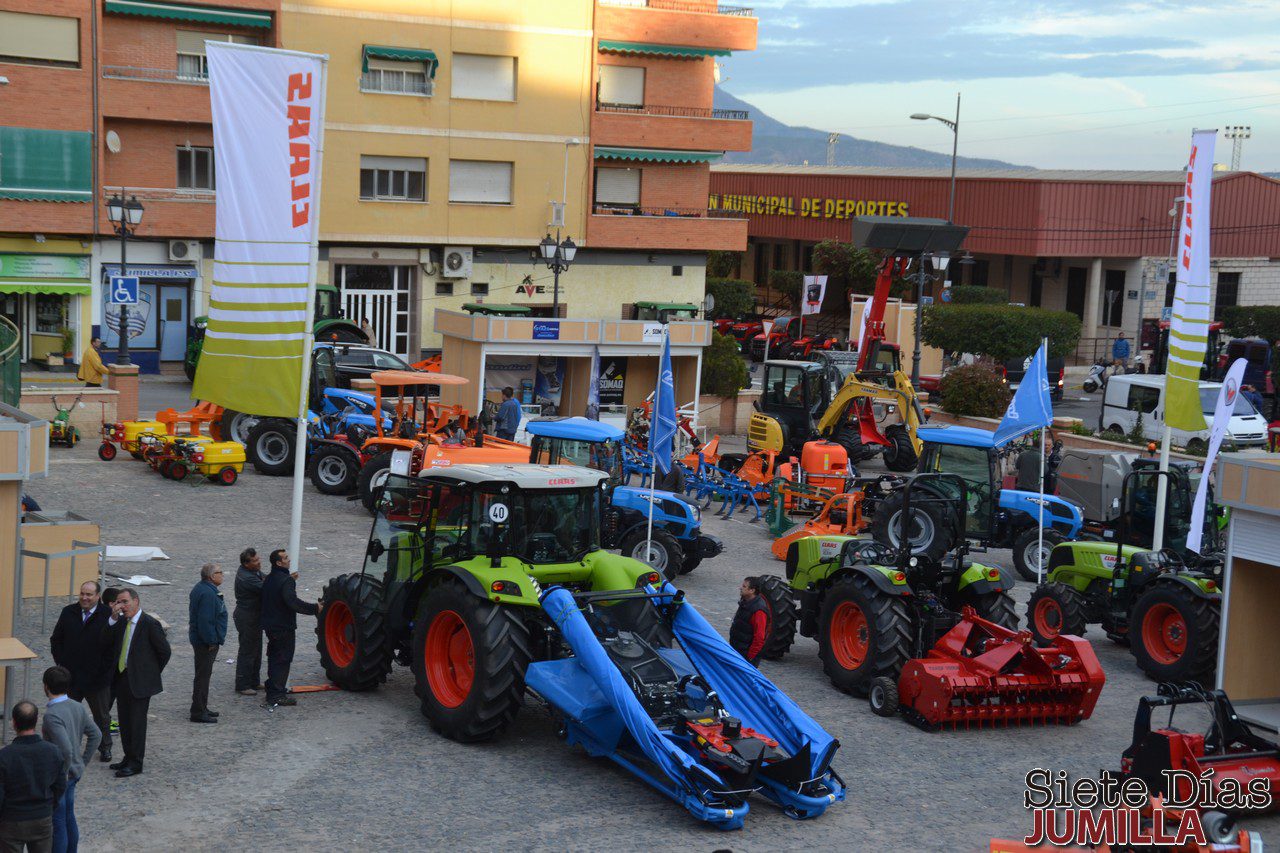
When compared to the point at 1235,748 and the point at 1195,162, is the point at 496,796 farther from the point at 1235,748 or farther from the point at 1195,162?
the point at 1195,162

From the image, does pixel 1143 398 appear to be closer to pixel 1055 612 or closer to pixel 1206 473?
pixel 1206 473

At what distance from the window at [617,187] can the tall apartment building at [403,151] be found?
6 centimetres

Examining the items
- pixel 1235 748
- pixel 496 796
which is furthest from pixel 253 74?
pixel 1235 748

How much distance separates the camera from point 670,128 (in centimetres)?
4122

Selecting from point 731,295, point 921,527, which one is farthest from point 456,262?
point 921,527

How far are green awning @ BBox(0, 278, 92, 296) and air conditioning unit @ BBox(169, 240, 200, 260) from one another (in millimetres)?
2167

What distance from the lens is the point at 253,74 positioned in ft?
43.4

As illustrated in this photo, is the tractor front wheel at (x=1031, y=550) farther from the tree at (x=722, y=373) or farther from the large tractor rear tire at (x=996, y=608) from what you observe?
the tree at (x=722, y=373)

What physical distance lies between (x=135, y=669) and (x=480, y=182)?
30.8 m

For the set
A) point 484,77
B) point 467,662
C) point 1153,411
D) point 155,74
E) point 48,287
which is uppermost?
point 484,77

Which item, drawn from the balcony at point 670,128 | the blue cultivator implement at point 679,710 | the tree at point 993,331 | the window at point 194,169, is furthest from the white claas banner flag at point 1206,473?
the window at point 194,169

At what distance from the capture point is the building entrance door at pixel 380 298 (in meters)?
38.7

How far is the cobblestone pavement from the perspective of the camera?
931 centimetres

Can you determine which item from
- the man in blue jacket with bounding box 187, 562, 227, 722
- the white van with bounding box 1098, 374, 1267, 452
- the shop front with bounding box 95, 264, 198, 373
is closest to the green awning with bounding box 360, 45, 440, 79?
the shop front with bounding box 95, 264, 198, 373
